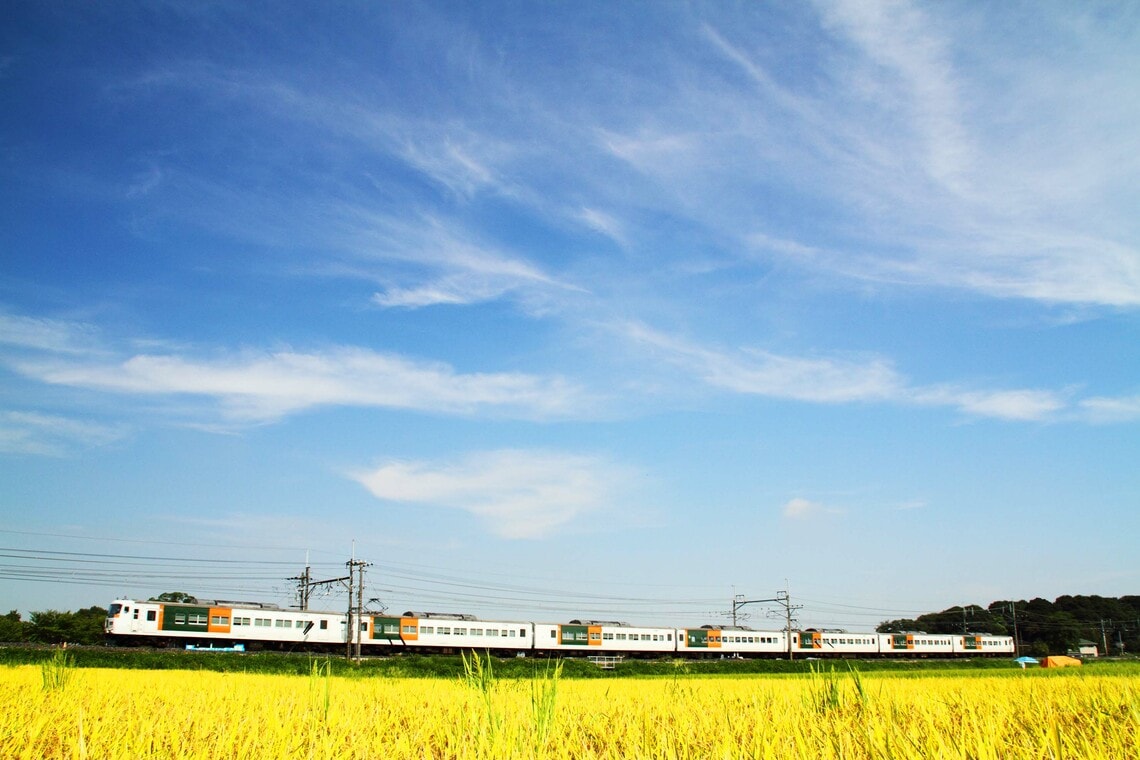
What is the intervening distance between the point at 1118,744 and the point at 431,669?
33.7 m

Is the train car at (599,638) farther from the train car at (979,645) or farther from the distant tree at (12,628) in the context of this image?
the distant tree at (12,628)

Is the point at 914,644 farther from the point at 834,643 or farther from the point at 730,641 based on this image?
the point at 730,641

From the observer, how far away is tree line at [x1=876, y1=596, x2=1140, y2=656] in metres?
109

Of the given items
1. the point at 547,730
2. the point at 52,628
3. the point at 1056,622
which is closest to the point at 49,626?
the point at 52,628

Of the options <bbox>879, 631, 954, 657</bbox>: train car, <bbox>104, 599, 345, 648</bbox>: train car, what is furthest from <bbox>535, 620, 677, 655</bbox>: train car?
<bbox>879, 631, 954, 657</bbox>: train car

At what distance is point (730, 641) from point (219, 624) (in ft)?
129

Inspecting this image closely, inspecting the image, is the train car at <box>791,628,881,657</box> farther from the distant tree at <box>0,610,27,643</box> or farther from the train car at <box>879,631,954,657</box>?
the distant tree at <box>0,610,27,643</box>

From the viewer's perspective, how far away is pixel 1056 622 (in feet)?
385

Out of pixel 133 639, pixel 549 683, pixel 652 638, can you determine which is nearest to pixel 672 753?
pixel 549 683

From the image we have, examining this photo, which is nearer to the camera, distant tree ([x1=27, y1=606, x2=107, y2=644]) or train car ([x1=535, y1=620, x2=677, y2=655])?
train car ([x1=535, y1=620, x2=677, y2=655])

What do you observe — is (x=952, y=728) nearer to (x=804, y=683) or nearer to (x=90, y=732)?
(x=804, y=683)

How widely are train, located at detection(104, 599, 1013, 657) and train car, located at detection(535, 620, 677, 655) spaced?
73 mm

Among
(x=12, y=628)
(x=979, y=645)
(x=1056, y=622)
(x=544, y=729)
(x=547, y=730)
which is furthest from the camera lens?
(x=1056, y=622)

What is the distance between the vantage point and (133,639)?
40.1 metres
